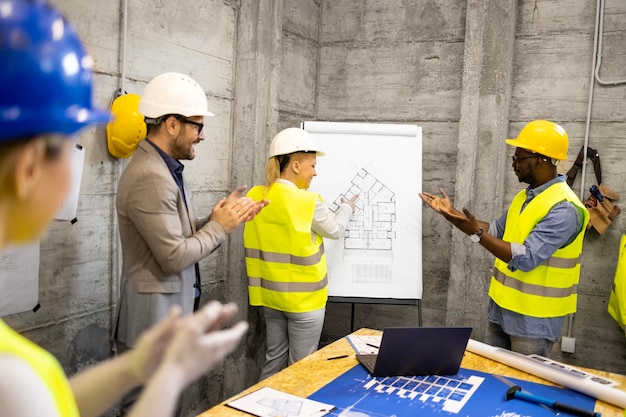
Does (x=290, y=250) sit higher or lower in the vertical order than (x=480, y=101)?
lower

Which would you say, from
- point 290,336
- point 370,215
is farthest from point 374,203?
point 290,336

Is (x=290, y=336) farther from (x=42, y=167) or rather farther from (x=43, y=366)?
(x=42, y=167)

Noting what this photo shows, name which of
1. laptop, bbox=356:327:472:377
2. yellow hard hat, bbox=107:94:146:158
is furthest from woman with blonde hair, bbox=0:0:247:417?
yellow hard hat, bbox=107:94:146:158

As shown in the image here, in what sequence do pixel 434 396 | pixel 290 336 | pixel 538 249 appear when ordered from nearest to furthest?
pixel 434 396 < pixel 538 249 < pixel 290 336

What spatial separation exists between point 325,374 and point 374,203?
187cm

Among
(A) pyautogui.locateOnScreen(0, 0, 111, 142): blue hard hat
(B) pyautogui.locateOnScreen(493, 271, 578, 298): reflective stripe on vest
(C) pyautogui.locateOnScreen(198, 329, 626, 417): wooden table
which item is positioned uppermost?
(A) pyautogui.locateOnScreen(0, 0, 111, 142): blue hard hat

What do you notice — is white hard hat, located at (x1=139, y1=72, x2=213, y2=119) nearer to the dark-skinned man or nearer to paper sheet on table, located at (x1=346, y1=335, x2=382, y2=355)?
paper sheet on table, located at (x1=346, y1=335, x2=382, y2=355)

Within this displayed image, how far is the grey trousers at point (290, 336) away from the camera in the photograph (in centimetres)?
330

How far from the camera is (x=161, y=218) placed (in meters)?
2.26

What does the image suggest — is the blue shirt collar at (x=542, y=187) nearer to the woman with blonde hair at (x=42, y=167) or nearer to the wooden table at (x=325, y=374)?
the wooden table at (x=325, y=374)

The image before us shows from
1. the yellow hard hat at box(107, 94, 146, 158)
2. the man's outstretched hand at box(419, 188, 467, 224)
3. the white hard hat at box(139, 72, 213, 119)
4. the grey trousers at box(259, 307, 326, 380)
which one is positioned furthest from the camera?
the grey trousers at box(259, 307, 326, 380)

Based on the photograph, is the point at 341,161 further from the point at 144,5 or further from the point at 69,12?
the point at 69,12

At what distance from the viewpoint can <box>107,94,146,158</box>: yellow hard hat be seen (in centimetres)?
262

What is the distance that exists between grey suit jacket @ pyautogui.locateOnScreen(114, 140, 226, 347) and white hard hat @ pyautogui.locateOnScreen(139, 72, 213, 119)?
0.15m
